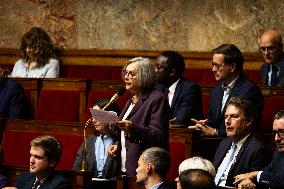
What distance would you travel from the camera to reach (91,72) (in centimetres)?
486

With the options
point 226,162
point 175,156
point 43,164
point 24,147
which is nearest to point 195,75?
point 24,147

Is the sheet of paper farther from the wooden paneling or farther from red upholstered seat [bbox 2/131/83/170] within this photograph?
the wooden paneling

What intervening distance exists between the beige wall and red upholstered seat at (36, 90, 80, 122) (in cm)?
96

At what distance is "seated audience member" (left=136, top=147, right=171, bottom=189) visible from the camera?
2592 millimetres

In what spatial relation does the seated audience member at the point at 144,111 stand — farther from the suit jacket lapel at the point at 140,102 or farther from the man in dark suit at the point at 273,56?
the man in dark suit at the point at 273,56

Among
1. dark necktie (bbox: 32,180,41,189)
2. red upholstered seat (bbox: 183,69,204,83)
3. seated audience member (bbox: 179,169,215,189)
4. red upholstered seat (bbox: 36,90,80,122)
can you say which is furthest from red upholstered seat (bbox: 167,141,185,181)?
red upholstered seat (bbox: 183,69,204,83)

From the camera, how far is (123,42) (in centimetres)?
501

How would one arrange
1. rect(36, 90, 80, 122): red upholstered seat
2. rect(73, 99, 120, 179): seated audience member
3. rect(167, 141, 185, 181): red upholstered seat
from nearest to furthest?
rect(167, 141, 185, 181): red upholstered seat, rect(73, 99, 120, 179): seated audience member, rect(36, 90, 80, 122): red upholstered seat

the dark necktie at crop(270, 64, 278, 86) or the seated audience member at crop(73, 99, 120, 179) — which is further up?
the dark necktie at crop(270, 64, 278, 86)

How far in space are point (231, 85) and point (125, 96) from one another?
0.67m

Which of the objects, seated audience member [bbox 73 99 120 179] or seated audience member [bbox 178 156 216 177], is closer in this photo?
seated audience member [bbox 178 156 216 177]

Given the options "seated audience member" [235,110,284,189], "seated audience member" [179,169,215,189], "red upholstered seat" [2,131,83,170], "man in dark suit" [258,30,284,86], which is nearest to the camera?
"seated audience member" [179,169,215,189]

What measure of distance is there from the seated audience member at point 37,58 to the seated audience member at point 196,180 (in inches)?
106

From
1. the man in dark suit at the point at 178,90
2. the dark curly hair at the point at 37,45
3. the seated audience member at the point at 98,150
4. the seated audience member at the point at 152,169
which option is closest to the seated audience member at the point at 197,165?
the seated audience member at the point at 152,169
